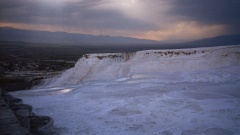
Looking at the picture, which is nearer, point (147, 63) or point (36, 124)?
point (36, 124)

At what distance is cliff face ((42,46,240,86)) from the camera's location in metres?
24.0

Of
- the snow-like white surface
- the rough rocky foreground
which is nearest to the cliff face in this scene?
the snow-like white surface

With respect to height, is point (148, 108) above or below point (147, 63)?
below

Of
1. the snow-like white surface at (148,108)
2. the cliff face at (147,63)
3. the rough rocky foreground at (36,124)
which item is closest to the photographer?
the rough rocky foreground at (36,124)

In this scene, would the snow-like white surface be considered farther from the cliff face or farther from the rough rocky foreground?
the cliff face

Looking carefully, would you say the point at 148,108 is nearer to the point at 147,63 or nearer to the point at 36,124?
the point at 36,124

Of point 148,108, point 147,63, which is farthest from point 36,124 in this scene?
point 147,63

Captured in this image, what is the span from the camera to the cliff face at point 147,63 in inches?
946

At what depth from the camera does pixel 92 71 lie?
29.2 metres

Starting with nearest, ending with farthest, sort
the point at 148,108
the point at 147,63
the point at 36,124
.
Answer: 1. the point at 36,124
2. the point at 148,108
3. the point at 147,63

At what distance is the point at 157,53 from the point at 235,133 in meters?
22.1

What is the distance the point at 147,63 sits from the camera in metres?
27.3

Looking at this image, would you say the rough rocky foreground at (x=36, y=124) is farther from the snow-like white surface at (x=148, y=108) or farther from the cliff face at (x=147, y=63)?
the cliff face at (x=147, y=63)

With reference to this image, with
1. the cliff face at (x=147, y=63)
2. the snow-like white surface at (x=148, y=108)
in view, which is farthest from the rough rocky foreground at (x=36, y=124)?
the cliff face at (x=147, y=63)
